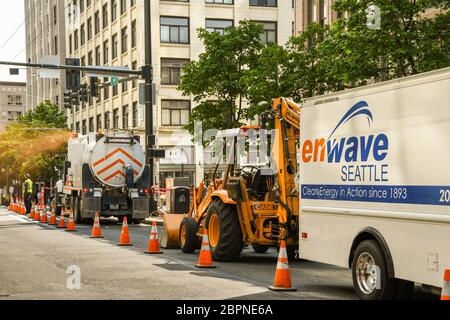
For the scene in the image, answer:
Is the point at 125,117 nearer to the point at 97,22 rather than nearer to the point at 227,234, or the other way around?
the point at 97,22

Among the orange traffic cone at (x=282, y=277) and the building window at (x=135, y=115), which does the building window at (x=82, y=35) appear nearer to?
the building window at (x=135, y=115)

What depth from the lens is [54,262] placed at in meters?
15.2

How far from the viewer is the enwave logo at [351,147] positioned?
10.1m

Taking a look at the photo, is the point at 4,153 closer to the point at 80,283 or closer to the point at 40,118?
Answer: the point at 40,118

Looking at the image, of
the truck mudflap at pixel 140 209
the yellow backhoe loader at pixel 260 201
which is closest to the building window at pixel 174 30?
the truck mudflap at pixel 140 209

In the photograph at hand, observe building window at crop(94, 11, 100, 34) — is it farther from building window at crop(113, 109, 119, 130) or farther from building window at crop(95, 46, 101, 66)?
building window at crop(113, 109, 119, 130)

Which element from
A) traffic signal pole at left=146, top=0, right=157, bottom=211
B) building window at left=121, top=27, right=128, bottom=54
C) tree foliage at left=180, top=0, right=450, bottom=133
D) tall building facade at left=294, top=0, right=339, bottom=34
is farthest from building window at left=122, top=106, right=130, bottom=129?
traffic signal pole at left=146, top=0, right=157, bottom=211

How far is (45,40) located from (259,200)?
87.9 metres

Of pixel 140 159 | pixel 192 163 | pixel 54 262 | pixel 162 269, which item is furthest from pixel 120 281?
pixel 192 163

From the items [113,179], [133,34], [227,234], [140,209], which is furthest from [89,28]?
[227,234]

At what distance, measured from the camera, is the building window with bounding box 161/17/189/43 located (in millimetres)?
61594

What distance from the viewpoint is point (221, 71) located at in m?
39.3

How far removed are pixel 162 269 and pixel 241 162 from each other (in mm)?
2960

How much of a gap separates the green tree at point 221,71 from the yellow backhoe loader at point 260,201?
22549 millimetres
